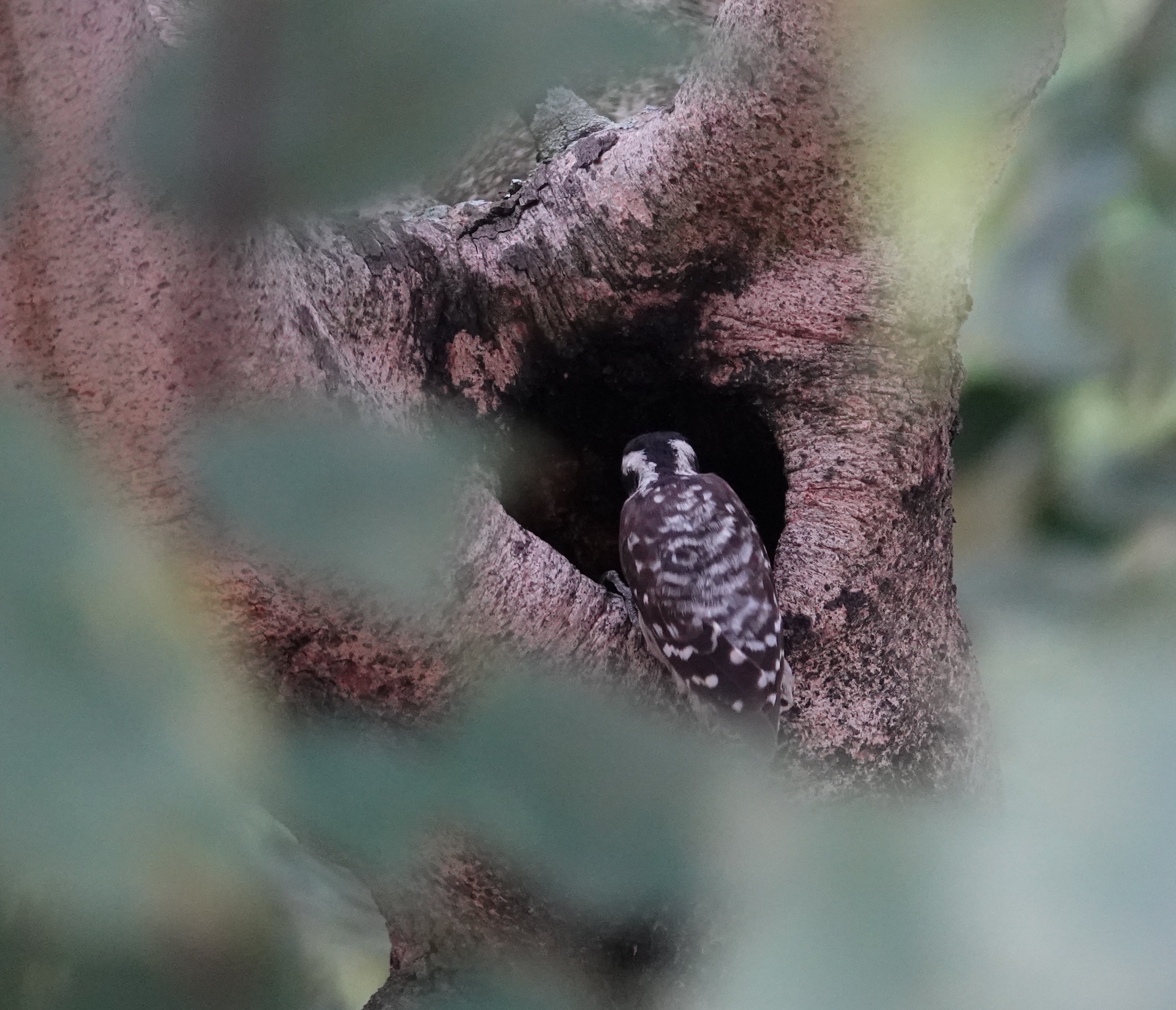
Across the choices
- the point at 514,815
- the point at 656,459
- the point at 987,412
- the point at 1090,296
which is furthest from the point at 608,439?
the point at 514,815

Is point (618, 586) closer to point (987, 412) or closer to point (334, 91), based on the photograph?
point (987, 412)

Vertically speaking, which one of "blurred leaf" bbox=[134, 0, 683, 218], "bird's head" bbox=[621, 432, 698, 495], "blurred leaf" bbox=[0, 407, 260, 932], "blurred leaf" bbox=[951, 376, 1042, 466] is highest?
"blurred leaf" bbox=[951, 376, 1042, 466]

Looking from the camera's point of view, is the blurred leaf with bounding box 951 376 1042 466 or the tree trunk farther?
the blurred leaf with bounding box 951 376 1042 466

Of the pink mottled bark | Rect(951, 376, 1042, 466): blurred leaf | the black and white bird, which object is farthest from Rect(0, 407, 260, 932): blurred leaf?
Rect(951, 376, 1042, 466): blurred leaf

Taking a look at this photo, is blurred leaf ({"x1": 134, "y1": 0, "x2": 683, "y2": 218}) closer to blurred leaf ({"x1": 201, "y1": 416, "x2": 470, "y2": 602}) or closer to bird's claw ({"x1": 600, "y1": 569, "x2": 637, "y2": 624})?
blurred leaf ({"x1": 201, "y1": 416, "x2": 470, "y2": 602})

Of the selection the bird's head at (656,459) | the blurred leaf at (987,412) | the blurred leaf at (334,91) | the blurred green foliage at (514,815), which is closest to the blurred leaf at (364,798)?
the blurred green foliage at (514,815)
